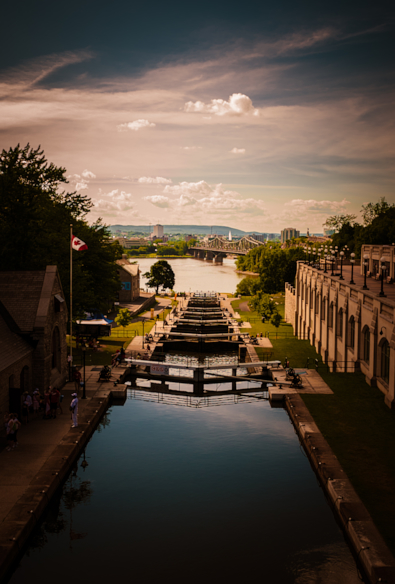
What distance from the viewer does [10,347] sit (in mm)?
24578

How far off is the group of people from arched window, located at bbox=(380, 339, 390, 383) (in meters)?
18.7

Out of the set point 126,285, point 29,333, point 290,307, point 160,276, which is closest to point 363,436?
point 29,333

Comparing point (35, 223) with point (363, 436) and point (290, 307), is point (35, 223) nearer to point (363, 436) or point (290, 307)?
point (363, 436)

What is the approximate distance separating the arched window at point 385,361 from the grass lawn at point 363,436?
111cm

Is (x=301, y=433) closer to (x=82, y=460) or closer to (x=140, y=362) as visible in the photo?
(x=82, y=460)

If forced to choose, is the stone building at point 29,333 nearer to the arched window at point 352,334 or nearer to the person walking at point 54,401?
the person walking at point 54,401

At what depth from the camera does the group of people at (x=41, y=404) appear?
24.4 meters

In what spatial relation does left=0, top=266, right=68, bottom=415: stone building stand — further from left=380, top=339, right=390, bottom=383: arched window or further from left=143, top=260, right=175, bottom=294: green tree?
left=143, top=260, right=175, bottom=294: green tree

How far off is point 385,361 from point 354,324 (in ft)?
20.0

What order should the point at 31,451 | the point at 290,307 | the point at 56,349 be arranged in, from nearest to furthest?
the point at 31,451, the point at 56,349, the point at 290,307

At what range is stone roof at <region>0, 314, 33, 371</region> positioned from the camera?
23.3 meters

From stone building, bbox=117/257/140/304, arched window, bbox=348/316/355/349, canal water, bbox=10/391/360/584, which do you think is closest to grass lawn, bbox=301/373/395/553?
canal water, bbox=10/391/360/584

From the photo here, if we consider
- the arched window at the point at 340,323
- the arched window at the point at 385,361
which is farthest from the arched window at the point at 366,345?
the arched window at the point at 340,323

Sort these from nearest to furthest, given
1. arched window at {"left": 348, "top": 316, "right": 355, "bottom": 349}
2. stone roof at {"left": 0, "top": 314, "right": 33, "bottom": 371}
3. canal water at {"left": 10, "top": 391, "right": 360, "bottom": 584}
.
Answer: canal water at {"left": 10, "top": 391, "right": 360, "bottom": 584}, stone roof at {"left": 0, "top": 314, "right": 33, "bottom": 371}, arched window at {"left": 348, "top": 316, "right": 355, "bottom": 349}
